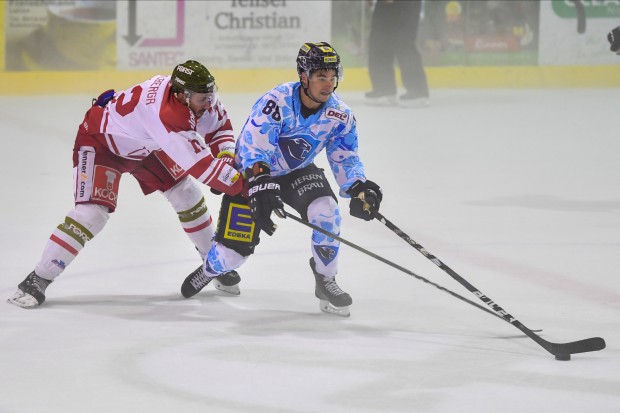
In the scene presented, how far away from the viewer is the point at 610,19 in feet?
35.6

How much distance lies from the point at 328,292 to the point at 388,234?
151 cm

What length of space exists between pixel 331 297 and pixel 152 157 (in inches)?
33.5

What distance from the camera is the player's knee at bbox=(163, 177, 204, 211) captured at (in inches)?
180

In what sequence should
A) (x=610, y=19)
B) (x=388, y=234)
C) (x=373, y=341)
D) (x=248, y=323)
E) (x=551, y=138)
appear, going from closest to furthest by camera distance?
(x=373, y=341) < (x=248, y=323) < (x=388, y=234) < (x=551, y=138) < (x=610, y=19)

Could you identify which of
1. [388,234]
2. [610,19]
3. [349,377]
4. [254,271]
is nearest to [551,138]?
[610,19]

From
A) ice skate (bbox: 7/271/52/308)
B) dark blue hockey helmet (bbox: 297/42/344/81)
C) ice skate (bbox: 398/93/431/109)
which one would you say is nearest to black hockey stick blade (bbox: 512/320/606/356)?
dark blue hockey helmet (bbox: 297/42/344/81)

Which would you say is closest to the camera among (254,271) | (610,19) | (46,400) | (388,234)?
(46,400)

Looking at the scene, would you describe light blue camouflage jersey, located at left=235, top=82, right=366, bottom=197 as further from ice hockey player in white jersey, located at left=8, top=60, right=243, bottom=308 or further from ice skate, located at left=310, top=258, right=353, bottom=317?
ice skate, located at left=310, top=258, right=353, bottom=317

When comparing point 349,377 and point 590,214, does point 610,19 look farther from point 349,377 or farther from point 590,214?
point 349,377

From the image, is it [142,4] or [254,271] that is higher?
[142,4]

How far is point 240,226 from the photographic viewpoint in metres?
4.27

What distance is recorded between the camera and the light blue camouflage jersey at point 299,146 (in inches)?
164

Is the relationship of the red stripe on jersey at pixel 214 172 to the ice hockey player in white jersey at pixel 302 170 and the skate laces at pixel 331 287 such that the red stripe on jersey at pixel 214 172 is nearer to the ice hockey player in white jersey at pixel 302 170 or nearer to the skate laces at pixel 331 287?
the ice hockey player in white jersey at pixel 302 170

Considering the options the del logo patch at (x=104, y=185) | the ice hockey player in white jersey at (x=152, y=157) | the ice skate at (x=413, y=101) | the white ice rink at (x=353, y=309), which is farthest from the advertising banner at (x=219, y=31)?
the del logo patch at (x=104, y=185)
